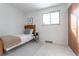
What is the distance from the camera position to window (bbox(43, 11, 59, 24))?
4.64 m

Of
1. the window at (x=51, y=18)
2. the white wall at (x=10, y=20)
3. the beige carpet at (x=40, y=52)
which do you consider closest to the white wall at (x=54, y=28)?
the window at (x=51, y=18)

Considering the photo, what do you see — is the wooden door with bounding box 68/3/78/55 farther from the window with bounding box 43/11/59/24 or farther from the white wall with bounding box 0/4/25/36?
the white wall with bounding box 0/4/25/36

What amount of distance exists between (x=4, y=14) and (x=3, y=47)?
6.32 ft

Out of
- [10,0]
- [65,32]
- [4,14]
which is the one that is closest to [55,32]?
[65,32]

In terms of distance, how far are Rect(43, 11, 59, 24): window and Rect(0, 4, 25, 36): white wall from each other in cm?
160

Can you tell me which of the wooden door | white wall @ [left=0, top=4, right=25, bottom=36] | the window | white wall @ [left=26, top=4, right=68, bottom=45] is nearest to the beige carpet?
the wooden door

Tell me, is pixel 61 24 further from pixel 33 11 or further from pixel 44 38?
pixel 33 11

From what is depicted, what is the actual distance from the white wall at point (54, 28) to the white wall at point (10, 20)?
37.6 inches

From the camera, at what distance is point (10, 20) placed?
4.40 m

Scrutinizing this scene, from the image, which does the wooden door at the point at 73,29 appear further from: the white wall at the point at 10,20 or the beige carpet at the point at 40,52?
the white wall at the point at 10,20

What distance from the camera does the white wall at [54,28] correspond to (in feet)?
14.2

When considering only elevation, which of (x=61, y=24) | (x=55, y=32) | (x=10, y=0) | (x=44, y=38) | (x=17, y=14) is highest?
(x=17, y=14)

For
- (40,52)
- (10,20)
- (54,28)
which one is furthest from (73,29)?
(10,20)

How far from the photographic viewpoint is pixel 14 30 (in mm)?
4801
